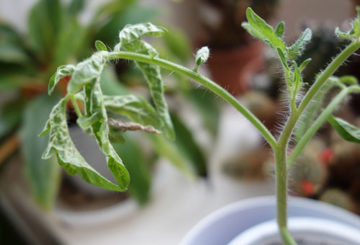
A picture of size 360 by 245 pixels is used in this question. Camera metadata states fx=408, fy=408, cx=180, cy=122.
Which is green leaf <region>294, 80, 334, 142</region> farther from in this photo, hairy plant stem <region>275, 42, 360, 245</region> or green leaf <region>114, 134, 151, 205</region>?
green leaf <region>114, 134, 151, 205</region>

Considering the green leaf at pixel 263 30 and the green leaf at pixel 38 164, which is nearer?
the green leaf at pixel 263 30

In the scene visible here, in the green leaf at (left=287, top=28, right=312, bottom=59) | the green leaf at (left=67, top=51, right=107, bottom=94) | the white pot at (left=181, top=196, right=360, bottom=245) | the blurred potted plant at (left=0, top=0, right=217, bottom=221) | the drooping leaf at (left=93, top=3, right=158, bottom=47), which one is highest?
the drooping leaf at (left=93, top=3, right=158, bottom=47)

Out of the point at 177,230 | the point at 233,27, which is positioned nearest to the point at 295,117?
the point at 177,230

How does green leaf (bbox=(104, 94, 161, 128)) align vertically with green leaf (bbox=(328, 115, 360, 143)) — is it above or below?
above

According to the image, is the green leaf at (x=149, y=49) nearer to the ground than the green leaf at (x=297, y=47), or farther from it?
farther from it

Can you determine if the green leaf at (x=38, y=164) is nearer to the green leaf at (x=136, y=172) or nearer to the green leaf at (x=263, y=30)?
the green leaf at (x=136, y=172)

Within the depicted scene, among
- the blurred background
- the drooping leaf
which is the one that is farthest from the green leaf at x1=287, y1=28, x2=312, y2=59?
the drooping leaf

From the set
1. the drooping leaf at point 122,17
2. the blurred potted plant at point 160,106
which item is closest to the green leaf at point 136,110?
the blurred potted plant at point 160,106
